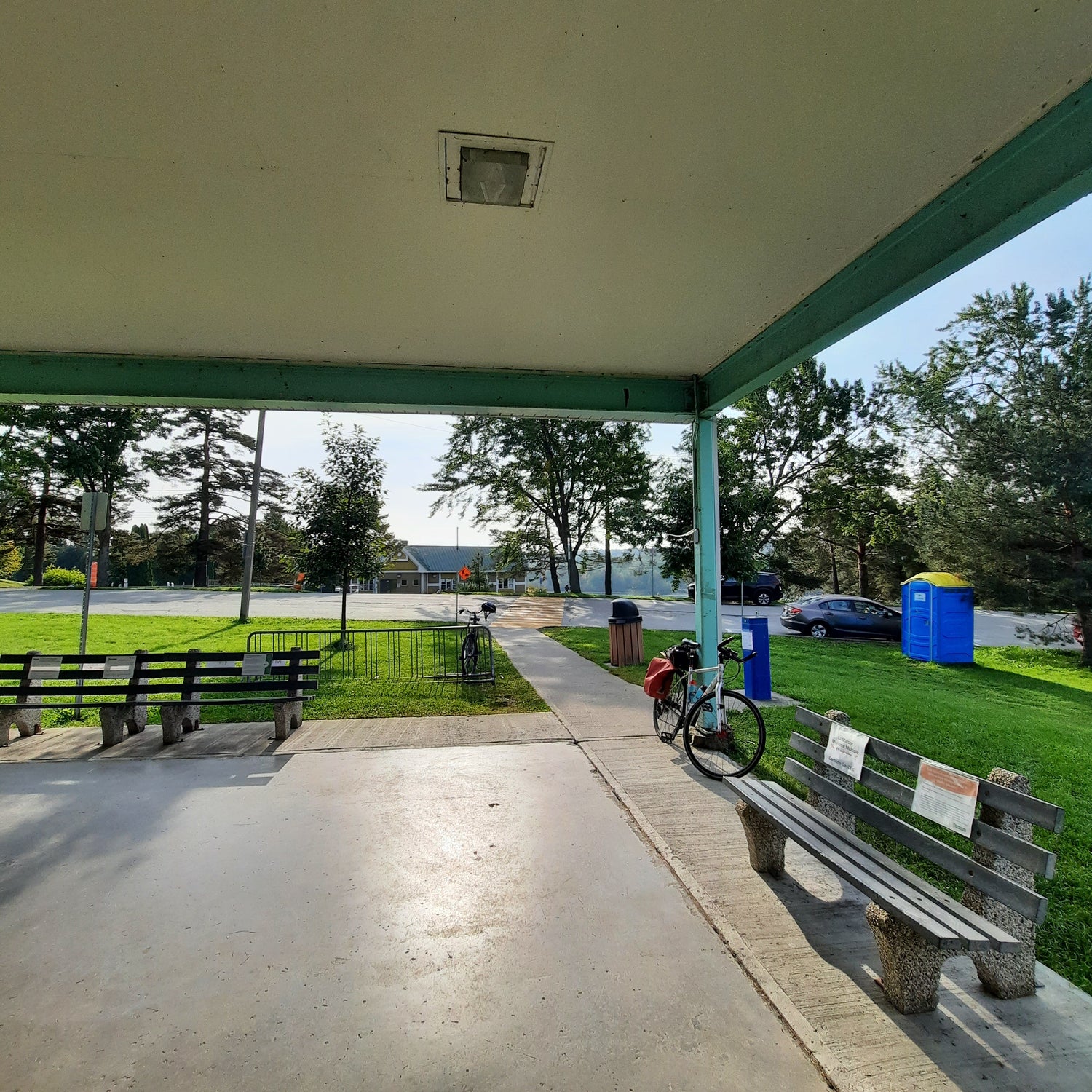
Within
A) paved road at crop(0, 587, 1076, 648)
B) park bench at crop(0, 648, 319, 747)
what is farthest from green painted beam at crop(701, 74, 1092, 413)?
paved road at crop(0, 587, 1076, 648)

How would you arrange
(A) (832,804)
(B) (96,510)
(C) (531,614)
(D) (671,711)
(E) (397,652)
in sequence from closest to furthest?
(A) (832,804)
(D) (671,711)
(B) (96,510)
(E) (397,652)
(C) (531,614)

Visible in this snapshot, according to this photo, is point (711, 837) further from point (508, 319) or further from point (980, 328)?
point (980, 328)

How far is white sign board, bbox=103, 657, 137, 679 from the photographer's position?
568cm

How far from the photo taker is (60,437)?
31.5 meters

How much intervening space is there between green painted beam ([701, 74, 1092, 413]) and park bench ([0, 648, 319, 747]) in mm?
5298

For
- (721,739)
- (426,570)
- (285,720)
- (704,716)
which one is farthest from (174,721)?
(426,570)

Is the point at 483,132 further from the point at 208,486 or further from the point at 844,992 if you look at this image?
the point at 208,486

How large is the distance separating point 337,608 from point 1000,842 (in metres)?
19.2

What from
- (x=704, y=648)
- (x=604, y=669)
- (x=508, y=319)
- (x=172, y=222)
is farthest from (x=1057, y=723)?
(x=172, y=222)

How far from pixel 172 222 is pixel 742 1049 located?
14.6ft

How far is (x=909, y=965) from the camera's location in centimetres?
215

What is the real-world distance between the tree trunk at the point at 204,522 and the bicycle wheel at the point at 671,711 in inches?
1633

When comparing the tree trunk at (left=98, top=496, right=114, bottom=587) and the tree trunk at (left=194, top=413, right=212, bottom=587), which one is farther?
the tree trunk at (left=194, top=413, right=212, bottom=587)

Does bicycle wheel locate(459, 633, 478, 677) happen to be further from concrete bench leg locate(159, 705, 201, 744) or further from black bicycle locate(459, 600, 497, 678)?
concrete bench leg locate(159, 705, 201, 744)
